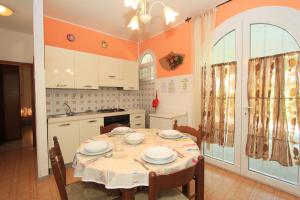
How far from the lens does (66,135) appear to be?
2.44 meters

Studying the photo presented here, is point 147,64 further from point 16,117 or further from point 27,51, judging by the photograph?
point 16,117

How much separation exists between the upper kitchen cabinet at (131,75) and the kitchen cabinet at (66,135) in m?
1.35

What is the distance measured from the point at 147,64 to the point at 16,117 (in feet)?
12.1

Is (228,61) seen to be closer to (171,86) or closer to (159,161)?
(171,86)

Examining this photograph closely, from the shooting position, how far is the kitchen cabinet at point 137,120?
329 centimetres

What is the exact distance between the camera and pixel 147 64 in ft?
12.2

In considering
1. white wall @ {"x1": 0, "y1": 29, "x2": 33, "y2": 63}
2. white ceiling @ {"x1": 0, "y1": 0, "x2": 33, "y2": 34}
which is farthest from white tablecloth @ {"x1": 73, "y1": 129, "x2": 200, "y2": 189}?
white wall @ {"x1": 0, "y1": 29, "x2": 33, "y2": 63}

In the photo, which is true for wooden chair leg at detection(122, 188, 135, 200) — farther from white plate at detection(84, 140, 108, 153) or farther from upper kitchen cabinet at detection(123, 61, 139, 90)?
upper kitchen cabinet at detection(123, 61, 139, 90)

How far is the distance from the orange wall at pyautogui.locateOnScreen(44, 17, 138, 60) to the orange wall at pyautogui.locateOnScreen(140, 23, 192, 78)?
56 centimetres

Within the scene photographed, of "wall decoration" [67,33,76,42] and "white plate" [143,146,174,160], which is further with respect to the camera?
"wall decoration" [67,33,76,42]

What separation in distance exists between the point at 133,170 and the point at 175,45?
8.70 ft

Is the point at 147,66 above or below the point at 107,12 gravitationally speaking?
below

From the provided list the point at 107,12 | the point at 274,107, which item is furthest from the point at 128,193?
the point at 107,12

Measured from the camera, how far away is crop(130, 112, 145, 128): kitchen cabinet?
329 cm
